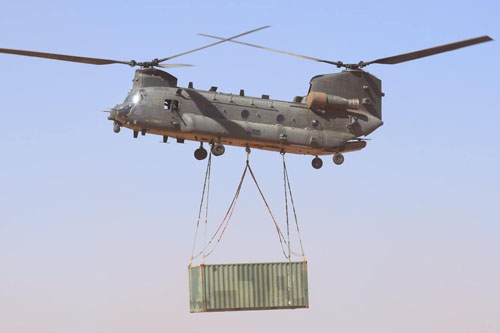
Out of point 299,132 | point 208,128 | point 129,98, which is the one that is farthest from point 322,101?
point 129,98

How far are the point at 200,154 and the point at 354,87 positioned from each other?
8674mm

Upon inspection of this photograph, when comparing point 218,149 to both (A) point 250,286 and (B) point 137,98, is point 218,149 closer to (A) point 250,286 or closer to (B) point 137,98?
(B) point 137,98

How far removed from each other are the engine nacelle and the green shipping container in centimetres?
819

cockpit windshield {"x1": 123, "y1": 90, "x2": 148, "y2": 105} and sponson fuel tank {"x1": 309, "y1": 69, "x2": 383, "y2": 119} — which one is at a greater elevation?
sponson fuel tank {"x1": 309, "y1": 69, "x2": 383, "y2": 119}

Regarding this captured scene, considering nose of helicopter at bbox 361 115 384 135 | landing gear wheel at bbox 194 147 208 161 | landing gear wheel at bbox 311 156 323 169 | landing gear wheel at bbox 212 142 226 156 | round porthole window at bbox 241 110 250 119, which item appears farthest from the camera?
nose of helicopter at bbox 361 115 384 135

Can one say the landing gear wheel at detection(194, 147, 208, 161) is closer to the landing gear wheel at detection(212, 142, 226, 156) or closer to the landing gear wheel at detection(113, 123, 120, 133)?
the landing gear wheel at detection(212, 142, 226, 156)

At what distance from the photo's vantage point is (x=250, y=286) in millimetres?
53156

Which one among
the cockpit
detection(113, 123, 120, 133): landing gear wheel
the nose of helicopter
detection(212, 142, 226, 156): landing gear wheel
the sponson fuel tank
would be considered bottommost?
detection(212, 142, 226, 156): landing gear wheel

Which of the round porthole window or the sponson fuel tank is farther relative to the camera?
the sponson fuel tank

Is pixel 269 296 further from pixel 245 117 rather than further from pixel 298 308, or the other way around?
pixel 245 117

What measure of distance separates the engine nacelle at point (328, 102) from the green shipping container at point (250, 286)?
322 inches

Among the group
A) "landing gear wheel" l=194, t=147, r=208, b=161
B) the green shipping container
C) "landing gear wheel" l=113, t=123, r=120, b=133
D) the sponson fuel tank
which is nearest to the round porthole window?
"landing gear wheel" l=194, t=147, r=208, b=161

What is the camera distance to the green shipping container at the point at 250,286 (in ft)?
173

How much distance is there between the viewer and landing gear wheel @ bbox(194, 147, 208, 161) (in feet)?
167
